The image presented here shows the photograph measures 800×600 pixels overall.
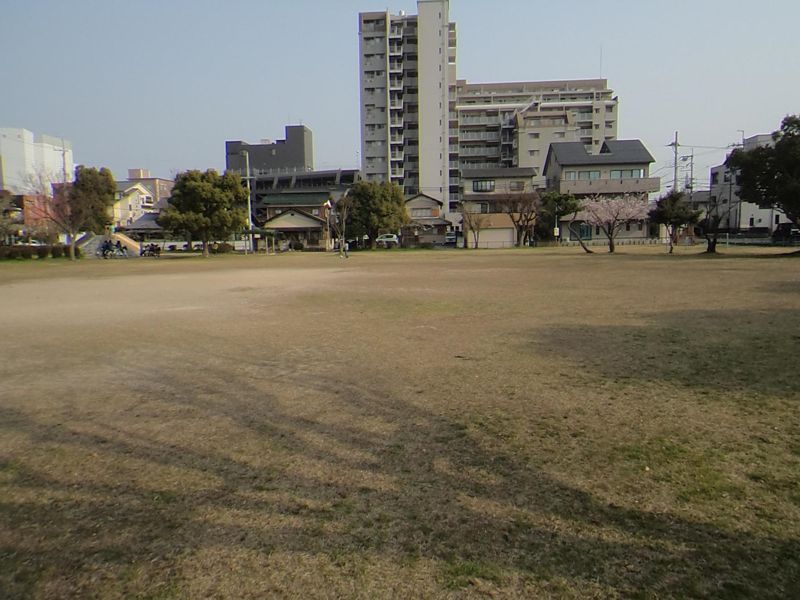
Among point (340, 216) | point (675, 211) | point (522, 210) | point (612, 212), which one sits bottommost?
point (675, 211)

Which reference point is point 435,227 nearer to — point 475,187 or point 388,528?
point 475,187

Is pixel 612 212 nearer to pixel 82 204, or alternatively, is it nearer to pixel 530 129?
pixel 530 129

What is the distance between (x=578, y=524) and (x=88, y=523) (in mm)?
2527

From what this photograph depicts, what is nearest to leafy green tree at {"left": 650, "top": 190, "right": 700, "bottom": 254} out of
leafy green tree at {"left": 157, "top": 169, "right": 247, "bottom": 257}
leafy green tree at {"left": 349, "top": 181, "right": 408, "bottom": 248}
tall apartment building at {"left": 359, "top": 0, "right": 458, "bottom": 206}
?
leafy green tree at {"left": 349, "top": 181, "right": 408, "bottom": 248}

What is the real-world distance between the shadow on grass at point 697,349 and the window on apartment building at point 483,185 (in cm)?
5113

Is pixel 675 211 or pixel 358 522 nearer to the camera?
pixel 358 522

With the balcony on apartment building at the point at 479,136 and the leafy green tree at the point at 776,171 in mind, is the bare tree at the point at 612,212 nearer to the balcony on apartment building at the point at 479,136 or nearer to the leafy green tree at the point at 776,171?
the leafy green tree at the point at 776,171

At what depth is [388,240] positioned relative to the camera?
57031mm

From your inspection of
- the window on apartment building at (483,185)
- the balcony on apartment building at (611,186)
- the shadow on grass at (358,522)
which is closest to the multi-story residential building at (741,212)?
the balcony on apartment building at (611,186)

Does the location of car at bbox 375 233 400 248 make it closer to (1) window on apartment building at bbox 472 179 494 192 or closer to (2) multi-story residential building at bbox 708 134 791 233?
(1) window on apartment building at bbox 472 179 494 192

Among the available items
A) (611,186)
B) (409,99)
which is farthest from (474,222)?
(409,99)

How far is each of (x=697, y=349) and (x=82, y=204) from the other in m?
42.2

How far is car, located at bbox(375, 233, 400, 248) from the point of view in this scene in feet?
Answer: 186

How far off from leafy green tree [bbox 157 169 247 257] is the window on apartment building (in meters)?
29.2
